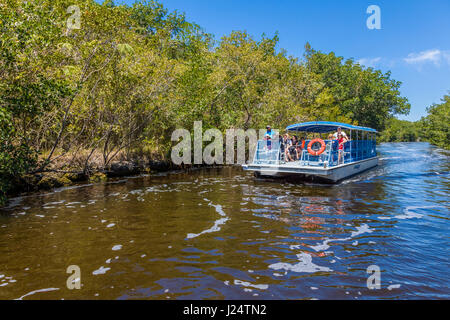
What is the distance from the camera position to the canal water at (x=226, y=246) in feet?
14.5

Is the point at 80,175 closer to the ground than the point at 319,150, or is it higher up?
closer to the ground

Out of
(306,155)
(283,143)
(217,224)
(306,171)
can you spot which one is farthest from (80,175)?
(306,155)

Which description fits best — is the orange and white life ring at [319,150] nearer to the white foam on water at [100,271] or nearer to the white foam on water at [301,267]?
the white foam on water at [301,267]

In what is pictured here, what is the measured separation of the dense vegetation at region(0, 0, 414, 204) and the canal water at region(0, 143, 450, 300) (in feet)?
11.6

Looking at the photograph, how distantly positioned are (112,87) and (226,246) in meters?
12.7

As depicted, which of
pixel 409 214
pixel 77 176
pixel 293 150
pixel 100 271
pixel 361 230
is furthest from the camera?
pixel 293 150

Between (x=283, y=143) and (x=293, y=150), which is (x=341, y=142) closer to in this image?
(x=283, y=143)

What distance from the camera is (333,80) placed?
1980 inches

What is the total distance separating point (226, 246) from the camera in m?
6.17

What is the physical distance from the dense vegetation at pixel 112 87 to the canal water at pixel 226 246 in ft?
11.6

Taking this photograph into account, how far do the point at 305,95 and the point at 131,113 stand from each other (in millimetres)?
25722

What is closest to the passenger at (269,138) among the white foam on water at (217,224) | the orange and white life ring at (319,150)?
the orange and white life ring at (319,150)

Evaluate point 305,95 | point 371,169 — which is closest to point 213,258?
point 371,169
